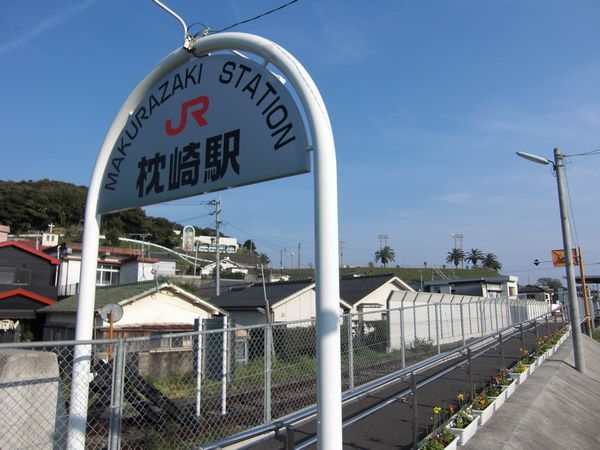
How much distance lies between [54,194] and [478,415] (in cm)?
10032

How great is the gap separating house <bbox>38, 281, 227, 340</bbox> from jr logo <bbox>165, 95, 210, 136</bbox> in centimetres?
1768

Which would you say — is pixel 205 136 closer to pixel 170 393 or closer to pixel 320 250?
pixel 320 250

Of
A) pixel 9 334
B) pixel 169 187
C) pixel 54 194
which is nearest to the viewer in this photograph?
pixel 169 187

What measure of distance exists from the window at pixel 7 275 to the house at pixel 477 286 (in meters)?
30.7

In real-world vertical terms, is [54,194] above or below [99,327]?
above

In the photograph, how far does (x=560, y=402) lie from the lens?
31.3 feet

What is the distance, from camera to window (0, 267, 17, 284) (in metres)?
29.9

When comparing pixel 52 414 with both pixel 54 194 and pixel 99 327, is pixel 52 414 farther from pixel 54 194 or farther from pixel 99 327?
pixel 54 194

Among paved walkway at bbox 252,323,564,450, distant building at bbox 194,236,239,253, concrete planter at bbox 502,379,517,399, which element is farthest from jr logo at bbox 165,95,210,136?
distant building at bbox 194,236,239,253

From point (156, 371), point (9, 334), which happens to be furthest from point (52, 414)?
point (9, 334)

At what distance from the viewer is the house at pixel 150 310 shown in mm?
21500

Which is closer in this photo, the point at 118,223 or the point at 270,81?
the point at 270,81

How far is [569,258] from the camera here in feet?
45.3

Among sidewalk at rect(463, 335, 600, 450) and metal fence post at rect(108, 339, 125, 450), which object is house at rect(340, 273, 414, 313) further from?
metal fence post at rect(108, 339, 125, 450)
